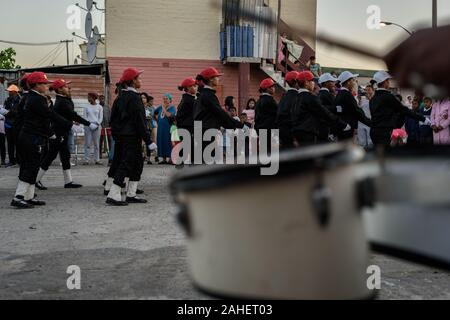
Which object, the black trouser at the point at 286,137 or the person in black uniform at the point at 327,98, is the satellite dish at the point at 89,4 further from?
the black trouser at the point at 286,137

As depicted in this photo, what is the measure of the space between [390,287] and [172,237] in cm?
267

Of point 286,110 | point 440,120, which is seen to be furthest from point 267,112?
point 440,120

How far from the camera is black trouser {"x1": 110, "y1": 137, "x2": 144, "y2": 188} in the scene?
373 inches

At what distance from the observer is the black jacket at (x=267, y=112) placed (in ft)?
41.7

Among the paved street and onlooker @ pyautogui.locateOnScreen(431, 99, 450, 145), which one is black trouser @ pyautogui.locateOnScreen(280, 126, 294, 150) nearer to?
onlooker @ pyautogui.locateOnScreen(431, 99, 450, 145)

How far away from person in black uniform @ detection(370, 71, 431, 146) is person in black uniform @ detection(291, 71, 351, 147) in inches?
19.9

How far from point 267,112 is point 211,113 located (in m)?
2.25

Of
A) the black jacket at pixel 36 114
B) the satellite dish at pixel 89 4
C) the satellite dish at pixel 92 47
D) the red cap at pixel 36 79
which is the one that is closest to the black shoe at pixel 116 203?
the black jacket at pixel 36 114

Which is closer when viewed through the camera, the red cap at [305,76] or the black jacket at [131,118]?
the black jacket at [131,118]

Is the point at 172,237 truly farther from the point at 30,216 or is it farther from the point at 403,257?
the point at 403,257

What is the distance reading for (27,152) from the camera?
9.38 metres

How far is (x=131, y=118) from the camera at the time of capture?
952cm
